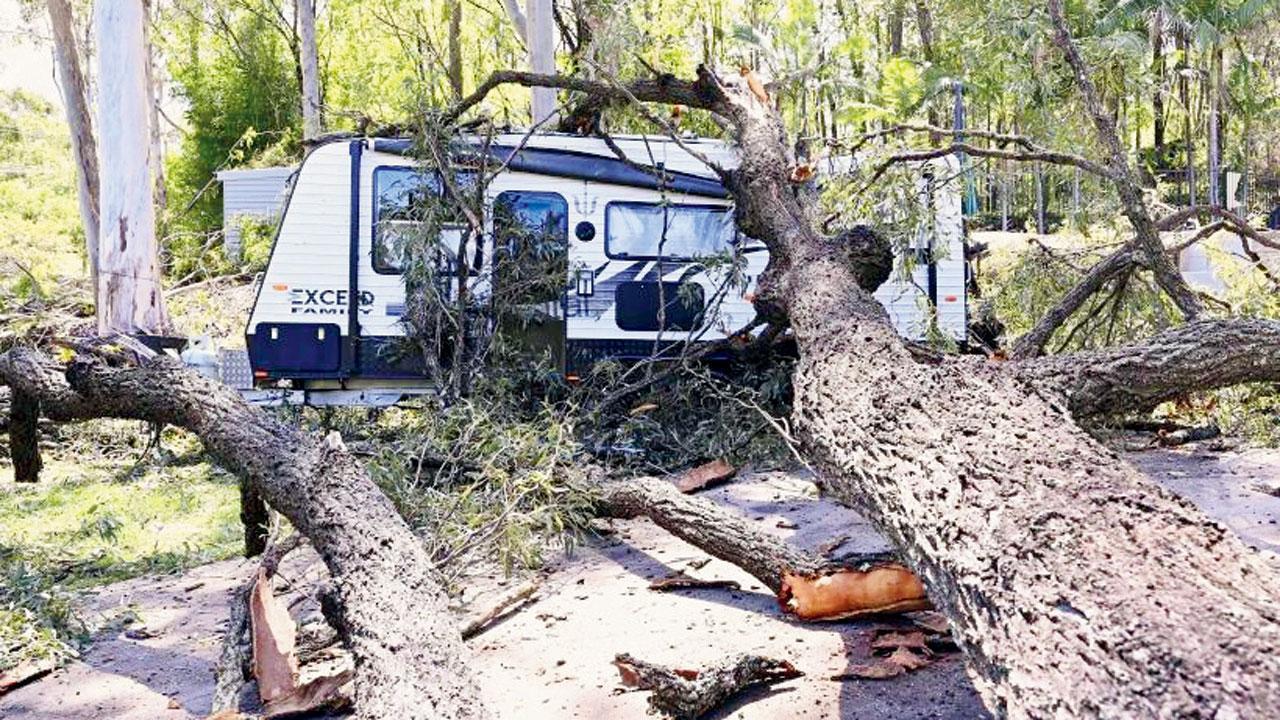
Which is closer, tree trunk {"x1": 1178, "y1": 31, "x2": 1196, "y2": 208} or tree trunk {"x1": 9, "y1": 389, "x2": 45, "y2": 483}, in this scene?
tree trunk {"x1": 9, "y1": 389, "x2": 45, "y2": 483}

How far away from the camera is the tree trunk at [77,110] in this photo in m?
14.8

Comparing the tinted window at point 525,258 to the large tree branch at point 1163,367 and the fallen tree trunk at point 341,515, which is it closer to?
the fallen tree trunk at point 341,515

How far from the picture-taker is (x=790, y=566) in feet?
12.8

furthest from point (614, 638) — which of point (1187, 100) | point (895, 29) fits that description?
point (1187, 100)

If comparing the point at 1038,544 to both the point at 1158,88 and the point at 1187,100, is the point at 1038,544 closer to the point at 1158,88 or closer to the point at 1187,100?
the point at 1158,88

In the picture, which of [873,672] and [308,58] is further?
[308,58]

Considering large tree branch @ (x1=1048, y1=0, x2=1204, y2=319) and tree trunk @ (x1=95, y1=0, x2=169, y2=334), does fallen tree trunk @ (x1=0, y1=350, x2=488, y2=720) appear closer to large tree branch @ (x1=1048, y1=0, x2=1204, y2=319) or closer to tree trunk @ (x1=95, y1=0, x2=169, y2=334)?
large tree branch @ (x1=1048, y1=0, x2=1204, y2=319)

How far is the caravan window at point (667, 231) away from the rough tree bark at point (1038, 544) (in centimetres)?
533

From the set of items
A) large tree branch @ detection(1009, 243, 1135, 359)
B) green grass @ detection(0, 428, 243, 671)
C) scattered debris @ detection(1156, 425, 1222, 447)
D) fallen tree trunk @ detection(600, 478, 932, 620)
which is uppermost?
large tree branch @ detection(1009, 243, 1135, 359)

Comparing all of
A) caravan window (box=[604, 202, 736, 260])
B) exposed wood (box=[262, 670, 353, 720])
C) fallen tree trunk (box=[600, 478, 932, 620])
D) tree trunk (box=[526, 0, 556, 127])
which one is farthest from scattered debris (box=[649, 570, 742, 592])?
tree trunk (box=[526, 0, 556, 127])

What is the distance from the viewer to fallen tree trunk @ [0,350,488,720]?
2.62 meters

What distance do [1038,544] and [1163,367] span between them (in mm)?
2278

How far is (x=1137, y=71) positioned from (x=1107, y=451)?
19088 mm

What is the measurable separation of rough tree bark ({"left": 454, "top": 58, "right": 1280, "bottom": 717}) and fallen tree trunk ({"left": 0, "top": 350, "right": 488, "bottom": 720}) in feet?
3.76
